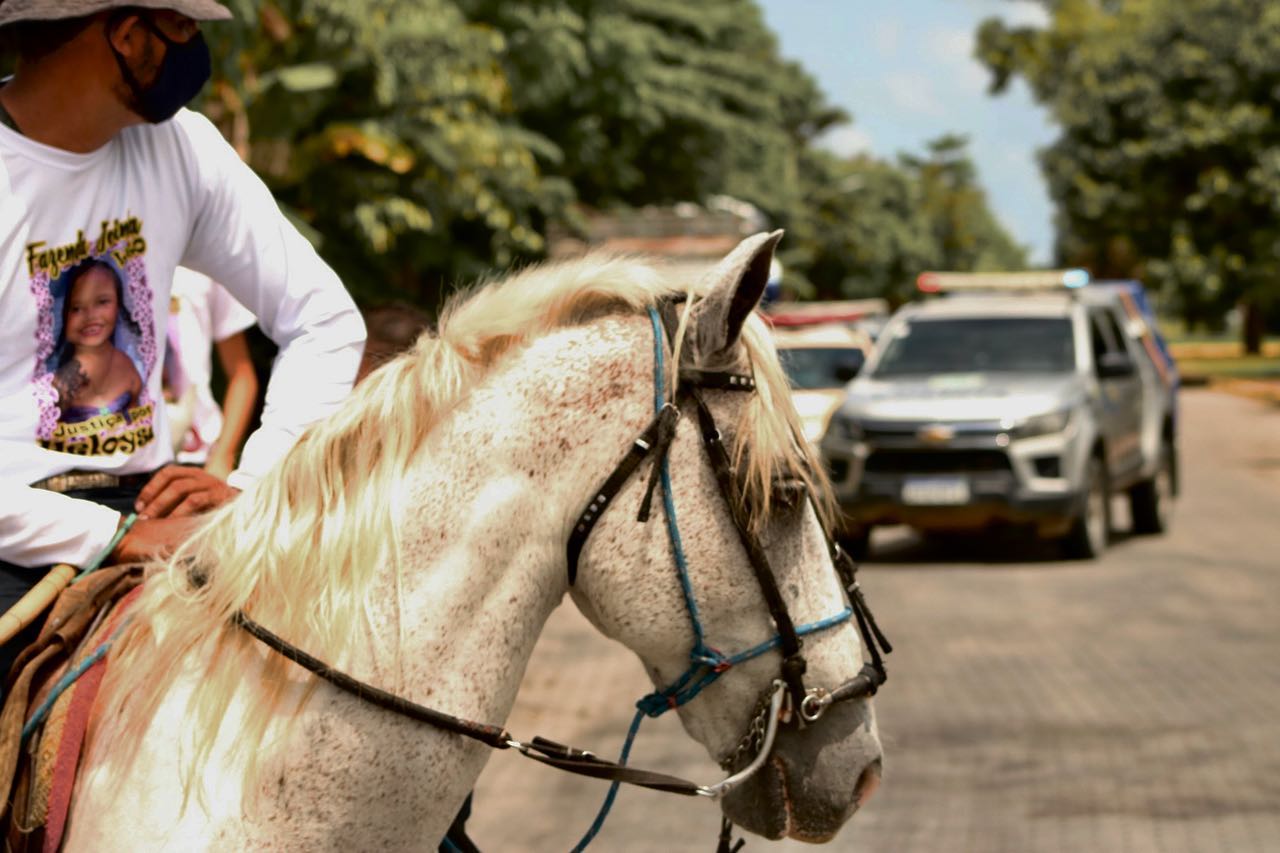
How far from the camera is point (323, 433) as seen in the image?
2.70 m

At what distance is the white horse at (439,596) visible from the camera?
8.55ft

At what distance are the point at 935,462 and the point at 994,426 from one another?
22.6 inches

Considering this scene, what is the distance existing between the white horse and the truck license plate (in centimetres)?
1248

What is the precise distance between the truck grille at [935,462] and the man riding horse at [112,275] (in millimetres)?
12360

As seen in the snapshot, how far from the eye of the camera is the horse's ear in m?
2.55

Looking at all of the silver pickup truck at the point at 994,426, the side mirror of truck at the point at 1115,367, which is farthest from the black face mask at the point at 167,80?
the side mirror of truck at the point at 1115,367

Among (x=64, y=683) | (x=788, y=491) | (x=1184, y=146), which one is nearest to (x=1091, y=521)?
(x=788, y=491)

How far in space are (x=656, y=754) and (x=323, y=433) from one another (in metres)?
6.28

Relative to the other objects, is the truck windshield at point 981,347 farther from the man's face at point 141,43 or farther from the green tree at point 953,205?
the green tree at point 953,205

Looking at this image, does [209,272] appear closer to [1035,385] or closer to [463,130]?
[1035,385]

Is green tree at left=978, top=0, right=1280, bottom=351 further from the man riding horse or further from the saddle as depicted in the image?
the saddle

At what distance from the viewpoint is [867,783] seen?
2.78 metres

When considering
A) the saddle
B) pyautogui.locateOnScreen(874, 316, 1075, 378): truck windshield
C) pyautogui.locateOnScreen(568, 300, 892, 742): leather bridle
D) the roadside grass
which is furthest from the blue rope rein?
the roadside grass

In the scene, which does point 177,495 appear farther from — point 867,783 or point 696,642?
point 867,783
